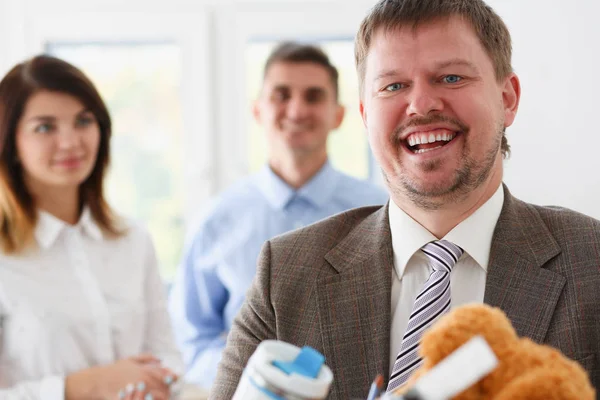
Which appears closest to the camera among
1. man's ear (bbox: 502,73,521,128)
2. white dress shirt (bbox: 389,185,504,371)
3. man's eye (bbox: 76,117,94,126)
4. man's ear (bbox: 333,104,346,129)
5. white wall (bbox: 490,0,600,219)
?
white dress shirt (bbox: 389,185,504,371)

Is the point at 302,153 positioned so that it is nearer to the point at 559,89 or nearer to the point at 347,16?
the point at 559,89

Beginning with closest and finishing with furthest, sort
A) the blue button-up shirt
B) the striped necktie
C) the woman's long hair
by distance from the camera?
the striped necktie < the woman's long hair < the blue button-up shirt

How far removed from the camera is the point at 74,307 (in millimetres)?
2080

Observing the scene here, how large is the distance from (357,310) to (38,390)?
1.12 meters

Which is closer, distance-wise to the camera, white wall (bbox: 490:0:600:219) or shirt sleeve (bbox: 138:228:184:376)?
white wall (bbox: 490:0:600:219)

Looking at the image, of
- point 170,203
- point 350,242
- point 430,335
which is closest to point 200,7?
point 170,203

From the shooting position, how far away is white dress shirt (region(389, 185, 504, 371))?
4.09 ft

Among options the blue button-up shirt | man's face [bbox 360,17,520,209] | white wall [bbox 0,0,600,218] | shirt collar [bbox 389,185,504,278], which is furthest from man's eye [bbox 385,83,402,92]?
the blue button-up shirt

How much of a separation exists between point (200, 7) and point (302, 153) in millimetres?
1512

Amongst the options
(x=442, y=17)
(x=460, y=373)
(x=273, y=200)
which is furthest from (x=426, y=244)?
(x=273, y=200)

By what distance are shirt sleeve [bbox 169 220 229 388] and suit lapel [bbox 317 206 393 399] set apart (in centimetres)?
148

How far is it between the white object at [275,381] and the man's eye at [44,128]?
169 centimetres

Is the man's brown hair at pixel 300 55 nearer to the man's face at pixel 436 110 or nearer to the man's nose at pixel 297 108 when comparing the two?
the man's nose at pixel 297 108

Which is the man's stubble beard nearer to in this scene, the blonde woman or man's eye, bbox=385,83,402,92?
man's eye, bbox=385,83,402,92
